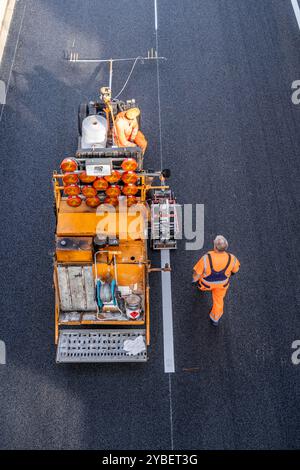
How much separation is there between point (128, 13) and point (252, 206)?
6.47 m

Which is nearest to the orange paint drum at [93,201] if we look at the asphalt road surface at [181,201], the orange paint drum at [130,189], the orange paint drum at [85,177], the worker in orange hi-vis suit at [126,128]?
the orange paint drum at [85,177]

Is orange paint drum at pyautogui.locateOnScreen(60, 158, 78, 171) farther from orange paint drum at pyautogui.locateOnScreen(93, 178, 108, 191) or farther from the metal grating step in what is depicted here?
the metal grating step

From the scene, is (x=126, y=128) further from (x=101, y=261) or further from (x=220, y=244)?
(x=220, y=244)

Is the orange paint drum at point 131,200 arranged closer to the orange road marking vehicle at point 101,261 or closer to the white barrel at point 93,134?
the orange road marking vehicle at point 101,261

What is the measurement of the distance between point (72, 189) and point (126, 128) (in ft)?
6.74

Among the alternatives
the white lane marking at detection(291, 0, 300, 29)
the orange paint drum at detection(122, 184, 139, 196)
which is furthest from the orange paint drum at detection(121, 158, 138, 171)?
the white lane marking at detection(291, 0, 300, 29)

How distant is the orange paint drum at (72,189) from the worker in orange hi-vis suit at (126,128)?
5.37 ft

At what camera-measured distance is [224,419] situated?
7.43m

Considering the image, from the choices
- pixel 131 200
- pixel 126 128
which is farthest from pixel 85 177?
pixel 126 128

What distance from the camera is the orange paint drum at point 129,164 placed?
7762mm

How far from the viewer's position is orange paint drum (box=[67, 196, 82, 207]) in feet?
26.1

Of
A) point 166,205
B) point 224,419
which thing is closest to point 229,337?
point 224,419

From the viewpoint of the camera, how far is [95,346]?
309 inches

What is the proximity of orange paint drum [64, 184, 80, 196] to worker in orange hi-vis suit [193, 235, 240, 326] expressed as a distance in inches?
82.6
